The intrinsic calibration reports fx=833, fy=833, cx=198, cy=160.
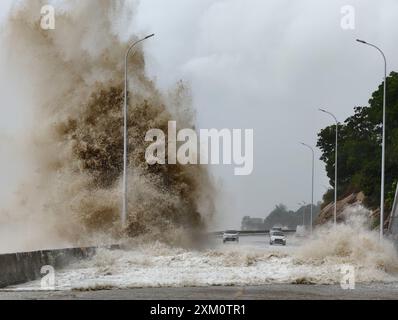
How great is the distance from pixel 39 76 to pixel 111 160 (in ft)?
19.0

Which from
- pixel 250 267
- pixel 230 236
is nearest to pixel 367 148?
pixel 230 236

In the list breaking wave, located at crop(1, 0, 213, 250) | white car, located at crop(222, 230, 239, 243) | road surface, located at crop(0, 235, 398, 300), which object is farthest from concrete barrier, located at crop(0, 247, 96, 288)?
white car, located at crop(222, 230, 239, 243)

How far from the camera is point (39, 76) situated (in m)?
41.9

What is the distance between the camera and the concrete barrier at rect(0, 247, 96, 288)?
61.2 feet

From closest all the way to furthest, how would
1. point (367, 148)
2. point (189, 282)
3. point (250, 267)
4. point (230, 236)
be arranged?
→ point (189, 282) < point (250, 267) < point (230, 236) < point (367, 148)

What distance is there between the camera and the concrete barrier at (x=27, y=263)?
18.7m

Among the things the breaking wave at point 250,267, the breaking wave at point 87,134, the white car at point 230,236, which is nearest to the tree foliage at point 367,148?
the white car at point 230,236

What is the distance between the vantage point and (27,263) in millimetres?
20281

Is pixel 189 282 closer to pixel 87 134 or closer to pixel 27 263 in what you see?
pixel 27 263

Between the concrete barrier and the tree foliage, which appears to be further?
the tree foliage

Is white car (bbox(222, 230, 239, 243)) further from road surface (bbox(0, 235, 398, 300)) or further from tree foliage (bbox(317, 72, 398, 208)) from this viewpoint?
road surface (bbox(0, 235, 398, 300))

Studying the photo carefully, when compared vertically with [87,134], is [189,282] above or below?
below
